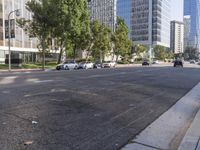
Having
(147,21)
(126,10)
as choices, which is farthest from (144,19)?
(126,10)

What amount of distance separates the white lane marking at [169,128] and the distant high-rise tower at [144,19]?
527 ft

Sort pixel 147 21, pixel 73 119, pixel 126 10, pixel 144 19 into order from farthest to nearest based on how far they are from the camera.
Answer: pixel 126 10 → pixel 144 19 → pixel 147 21 → pixel 73 119

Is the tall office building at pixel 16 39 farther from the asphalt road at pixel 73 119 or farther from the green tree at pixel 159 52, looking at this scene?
the green tree at pixel 159 52

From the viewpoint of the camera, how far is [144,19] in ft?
565

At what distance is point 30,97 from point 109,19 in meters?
136

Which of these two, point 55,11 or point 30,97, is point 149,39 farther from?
point 30,97

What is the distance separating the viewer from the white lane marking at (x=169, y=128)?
6.07 meters

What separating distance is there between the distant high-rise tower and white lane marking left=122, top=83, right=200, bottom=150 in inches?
6325

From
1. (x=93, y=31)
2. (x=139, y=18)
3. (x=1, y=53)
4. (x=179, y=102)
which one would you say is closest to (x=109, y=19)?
(x=139, y=18)

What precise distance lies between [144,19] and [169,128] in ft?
557

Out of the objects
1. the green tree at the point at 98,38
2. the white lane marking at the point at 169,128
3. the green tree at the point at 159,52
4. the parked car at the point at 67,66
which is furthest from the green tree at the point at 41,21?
the green tree at the point at 159,52

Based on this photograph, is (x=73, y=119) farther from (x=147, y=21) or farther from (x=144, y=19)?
(x=144, y=19)

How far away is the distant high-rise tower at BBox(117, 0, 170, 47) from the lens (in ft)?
559

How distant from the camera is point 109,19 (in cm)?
14362
